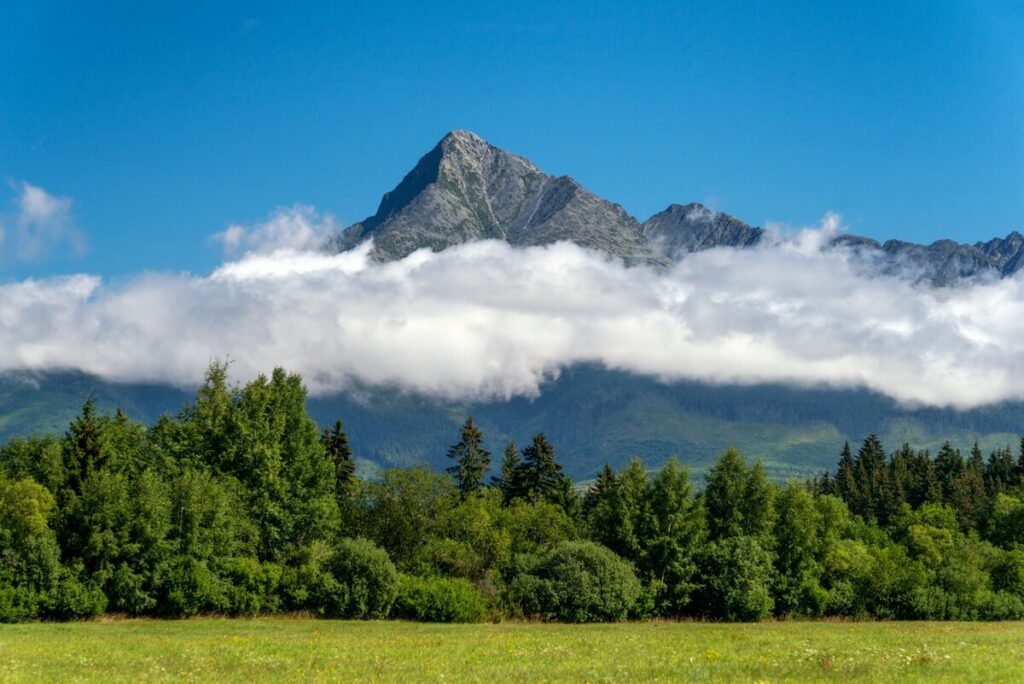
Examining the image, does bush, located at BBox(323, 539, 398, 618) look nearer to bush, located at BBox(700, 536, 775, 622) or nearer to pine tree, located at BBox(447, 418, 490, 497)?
bush, located at BBox(700, 536, 775, 622)

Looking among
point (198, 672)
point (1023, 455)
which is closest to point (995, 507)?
point (1023, 455)

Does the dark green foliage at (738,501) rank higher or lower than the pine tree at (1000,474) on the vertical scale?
lower

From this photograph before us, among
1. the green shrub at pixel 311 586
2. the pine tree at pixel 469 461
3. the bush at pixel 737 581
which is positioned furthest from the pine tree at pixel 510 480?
the green shrub at pixel 311 586

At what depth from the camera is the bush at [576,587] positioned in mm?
76562

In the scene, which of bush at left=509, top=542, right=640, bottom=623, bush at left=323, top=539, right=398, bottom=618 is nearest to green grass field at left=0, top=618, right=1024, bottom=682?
bush at left=323, top=539, right=398, bottom=618

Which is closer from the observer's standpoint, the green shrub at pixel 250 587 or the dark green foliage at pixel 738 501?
the green shrub at pixel 250 587

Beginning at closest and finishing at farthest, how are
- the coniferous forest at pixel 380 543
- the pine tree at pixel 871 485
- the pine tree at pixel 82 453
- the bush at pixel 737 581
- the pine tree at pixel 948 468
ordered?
the coniferous forest at pixel 380 543 → the pine tree at pixel 82 453 → the bush at pixel 737 581 → the pine tree at pixel 871 485 → the pine tree at pixel 948 468

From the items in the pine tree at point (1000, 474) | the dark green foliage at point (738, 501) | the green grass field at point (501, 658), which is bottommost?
the green grass field at point (501, 658)

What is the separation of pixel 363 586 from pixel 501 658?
39.3 metres

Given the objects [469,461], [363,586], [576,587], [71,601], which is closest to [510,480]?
[469,461]

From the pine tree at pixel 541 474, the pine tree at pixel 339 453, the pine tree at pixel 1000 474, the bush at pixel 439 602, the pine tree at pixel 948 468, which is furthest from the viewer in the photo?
the pine tree at pixel 1000 474

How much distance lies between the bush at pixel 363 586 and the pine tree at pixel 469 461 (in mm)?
51055

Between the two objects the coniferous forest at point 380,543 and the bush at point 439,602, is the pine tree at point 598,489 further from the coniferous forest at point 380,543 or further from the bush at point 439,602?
the bush at point 439,602

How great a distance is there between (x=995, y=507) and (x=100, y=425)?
112711 mm
